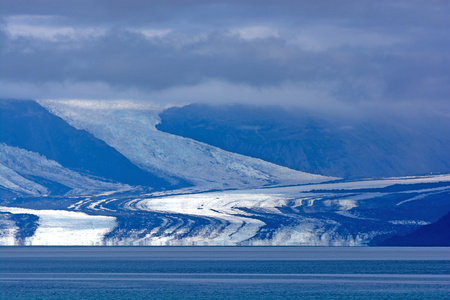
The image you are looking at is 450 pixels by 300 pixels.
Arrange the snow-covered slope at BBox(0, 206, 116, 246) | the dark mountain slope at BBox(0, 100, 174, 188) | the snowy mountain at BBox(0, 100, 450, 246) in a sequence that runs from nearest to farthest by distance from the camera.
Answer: the snow-covered slope at BBox(0, 206, 116, 246) → the snowy mountain at BBox(0, 100, 450, 246) → the dark mountain slope at BBox(0, 100, 174, 188)

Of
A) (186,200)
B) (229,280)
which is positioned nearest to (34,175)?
(186,200)

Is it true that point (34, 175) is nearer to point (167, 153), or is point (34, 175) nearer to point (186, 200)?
point (167, 153)

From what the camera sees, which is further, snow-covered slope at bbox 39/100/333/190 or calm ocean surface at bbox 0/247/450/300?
snow-covered slope at bbox 39/100/333/190

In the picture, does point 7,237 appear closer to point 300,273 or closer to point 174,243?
point 174,243

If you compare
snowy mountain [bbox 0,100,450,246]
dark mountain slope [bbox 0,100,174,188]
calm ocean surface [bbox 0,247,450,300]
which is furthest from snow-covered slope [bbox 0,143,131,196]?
calm ocean surface [bbox 0,247,450,300]

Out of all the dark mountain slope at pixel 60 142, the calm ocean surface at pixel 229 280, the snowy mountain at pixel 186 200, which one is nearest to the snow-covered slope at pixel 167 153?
the snowy mountain at pixel 186 200

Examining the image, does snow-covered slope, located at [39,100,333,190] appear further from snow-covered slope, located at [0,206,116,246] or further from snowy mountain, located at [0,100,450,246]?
snow-covered slope, located at [0,206,116,246]

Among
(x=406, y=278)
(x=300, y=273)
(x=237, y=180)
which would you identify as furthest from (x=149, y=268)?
(x=237, y=180)

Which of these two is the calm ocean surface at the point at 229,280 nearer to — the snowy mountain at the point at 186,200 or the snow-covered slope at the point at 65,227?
the snow-covered slope at the point at 65,227
